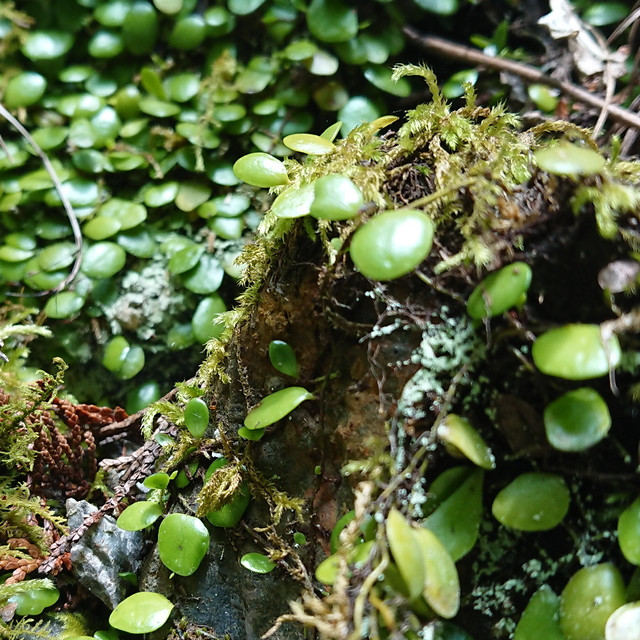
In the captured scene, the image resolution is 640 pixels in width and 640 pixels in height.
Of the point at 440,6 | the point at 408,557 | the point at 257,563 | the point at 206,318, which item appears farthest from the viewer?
the point at 440,6

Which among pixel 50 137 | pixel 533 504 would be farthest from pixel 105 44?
pixel 533 504

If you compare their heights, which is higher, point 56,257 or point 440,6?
point 440,6

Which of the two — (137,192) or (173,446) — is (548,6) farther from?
(173,446)

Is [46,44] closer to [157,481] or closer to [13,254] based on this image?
[13,254]

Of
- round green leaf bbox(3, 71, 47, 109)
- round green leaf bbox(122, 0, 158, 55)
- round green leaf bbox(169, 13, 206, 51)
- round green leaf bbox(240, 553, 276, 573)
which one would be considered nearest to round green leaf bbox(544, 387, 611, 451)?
round green leaf bbox(240, 553, 276, 573)

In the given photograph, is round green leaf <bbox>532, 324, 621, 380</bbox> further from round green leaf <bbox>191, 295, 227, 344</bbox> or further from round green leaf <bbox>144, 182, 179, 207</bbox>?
round green leaf <bbox>144, 182, 179, 207</bbox>

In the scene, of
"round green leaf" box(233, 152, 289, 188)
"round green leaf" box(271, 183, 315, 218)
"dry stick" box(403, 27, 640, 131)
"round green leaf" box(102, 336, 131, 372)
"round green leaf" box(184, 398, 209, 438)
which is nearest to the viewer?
"round green leaf" box(271, 183, 315, 218)

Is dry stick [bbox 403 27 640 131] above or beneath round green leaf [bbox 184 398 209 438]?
above
